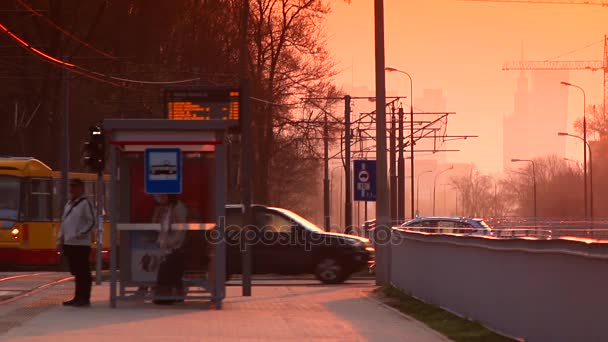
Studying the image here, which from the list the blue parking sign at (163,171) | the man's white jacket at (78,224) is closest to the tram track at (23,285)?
the man's white jacket at (78,224)

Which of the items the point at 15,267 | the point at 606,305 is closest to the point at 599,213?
the point at 15,267

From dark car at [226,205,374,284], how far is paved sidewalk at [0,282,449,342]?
6.56 meters

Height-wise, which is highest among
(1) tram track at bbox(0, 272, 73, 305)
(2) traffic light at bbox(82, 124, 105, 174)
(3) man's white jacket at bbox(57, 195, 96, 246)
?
(2) traffic light at bbox(82, 124, 105, 174)

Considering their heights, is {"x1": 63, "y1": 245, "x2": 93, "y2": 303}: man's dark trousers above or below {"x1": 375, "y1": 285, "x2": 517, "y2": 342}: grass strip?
above

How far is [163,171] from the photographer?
19.8 meters

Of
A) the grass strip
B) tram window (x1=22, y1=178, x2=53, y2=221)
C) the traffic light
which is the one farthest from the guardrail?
tram window (x1=22, y1=178, x2=53, y2=221)

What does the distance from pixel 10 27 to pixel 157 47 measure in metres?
8.67

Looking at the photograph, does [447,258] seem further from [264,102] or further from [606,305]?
[264,102]

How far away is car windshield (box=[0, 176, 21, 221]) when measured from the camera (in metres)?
38.8

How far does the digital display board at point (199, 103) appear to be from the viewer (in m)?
21.0

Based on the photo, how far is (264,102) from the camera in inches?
2350

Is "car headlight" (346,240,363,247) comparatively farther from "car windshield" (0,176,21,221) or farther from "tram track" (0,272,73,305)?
"car windshield" (0,176,21,221)

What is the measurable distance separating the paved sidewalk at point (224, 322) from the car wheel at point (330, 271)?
6710 mm

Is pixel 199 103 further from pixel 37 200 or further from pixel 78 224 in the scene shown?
pixel 37 200
